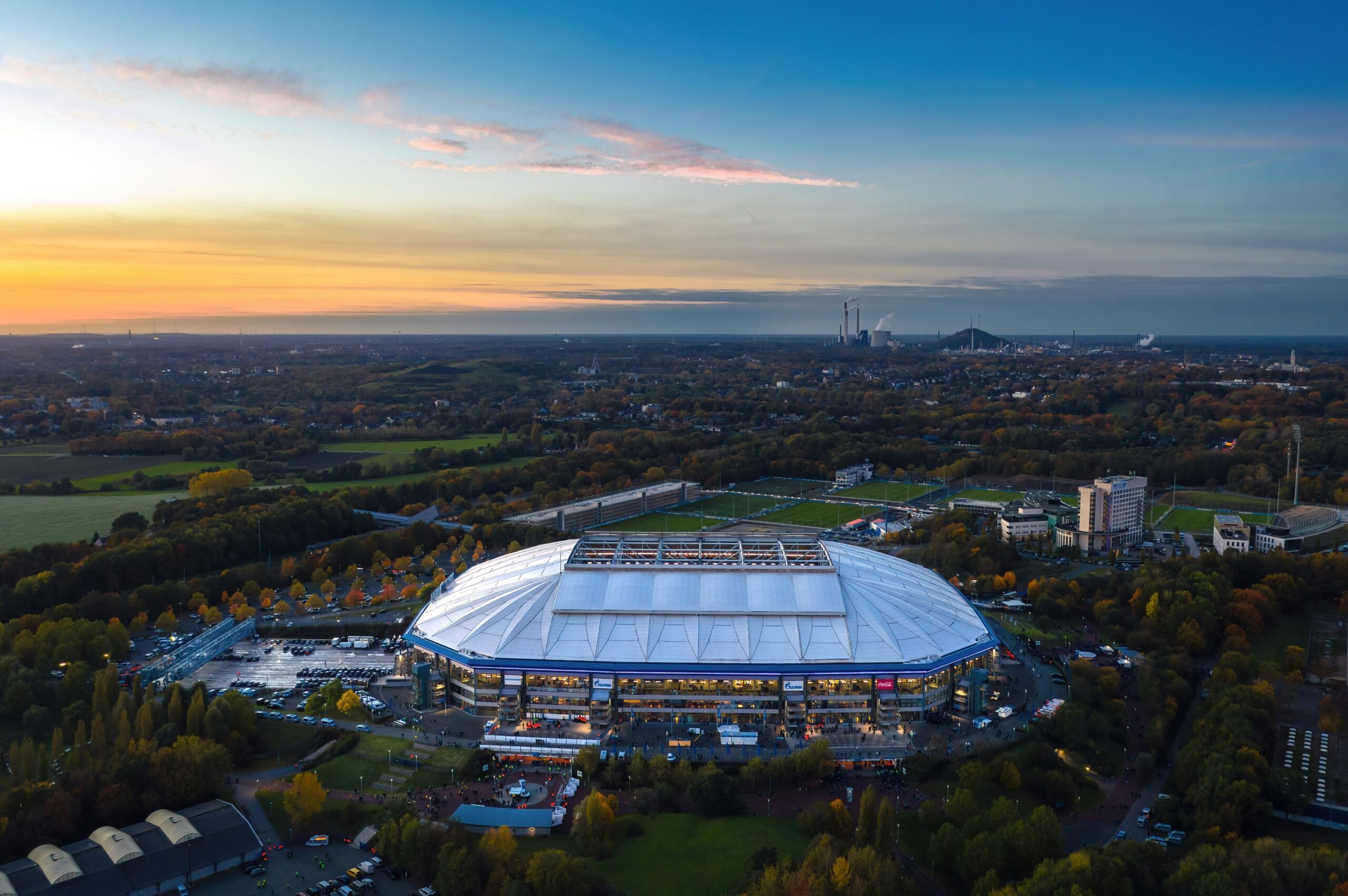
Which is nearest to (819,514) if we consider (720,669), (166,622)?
(720,669)

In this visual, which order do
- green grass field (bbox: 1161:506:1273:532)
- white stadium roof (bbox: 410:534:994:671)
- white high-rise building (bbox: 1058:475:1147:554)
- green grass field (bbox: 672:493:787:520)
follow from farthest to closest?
green grass field (bbox: 672:493:787:520)
green grass field (bbox: 1161:506:1273:532)
white high-rise building (bbox: 1058:475:1147:554)
white stadium roof (bbox: 410:534:994:671)

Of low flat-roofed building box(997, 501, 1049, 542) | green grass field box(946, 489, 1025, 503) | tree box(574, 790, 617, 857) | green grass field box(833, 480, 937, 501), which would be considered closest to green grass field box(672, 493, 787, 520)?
green grass field box(833, 480, 937, 501)

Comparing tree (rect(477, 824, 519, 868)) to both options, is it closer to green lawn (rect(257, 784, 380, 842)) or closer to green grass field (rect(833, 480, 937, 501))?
green lawn (rect(257, 784, 380, 842))

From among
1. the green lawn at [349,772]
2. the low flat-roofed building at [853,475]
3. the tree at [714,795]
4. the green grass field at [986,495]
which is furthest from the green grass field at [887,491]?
the green lawn at [349,772]

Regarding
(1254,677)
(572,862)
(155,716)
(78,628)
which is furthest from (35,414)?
(1254,677)

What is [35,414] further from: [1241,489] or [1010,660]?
[1241,489]

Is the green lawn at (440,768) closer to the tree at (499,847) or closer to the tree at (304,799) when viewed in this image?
the tree at (304,799)
